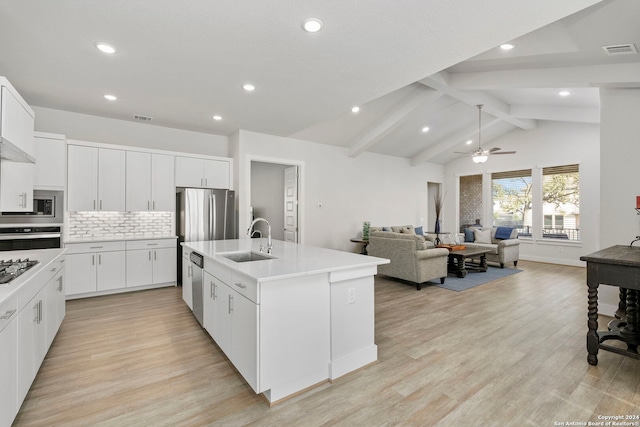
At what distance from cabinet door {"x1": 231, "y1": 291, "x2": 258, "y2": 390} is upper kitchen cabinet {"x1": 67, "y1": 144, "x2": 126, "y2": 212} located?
3476 mm

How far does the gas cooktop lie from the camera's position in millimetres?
1804

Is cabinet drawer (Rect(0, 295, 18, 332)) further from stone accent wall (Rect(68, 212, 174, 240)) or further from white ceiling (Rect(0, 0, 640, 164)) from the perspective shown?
stone accent wall (Rect(68, 212, 174, 240))

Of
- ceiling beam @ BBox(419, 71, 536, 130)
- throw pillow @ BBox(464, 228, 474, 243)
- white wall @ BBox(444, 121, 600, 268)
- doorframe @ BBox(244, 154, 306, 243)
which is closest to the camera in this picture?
ceiling beam @ BBox(419, 71, 536, 130)

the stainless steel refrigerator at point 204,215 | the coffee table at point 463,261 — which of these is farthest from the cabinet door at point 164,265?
the coffee table at point 463,261

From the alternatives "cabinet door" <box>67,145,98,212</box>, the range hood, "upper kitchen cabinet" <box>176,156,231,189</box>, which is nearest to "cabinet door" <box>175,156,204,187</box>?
"upper kitchen cabinet" <box>176,156,231,189</box>

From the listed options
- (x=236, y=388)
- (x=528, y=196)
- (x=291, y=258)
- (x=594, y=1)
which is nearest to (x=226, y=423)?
(x=236, y=388)

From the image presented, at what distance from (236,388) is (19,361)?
1.31 metres

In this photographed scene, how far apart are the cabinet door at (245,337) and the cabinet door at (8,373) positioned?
3.99 feet

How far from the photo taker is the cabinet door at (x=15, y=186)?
100 inches

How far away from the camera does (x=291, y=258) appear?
2631 mm

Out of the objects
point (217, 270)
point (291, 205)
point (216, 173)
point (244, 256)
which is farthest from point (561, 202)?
point (217, 270)

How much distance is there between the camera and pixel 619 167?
142 inches

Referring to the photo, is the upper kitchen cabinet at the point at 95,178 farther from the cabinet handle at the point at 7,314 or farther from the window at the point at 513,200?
the window at the point at 513,200

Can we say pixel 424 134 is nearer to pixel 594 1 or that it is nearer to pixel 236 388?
pixel 594 1
